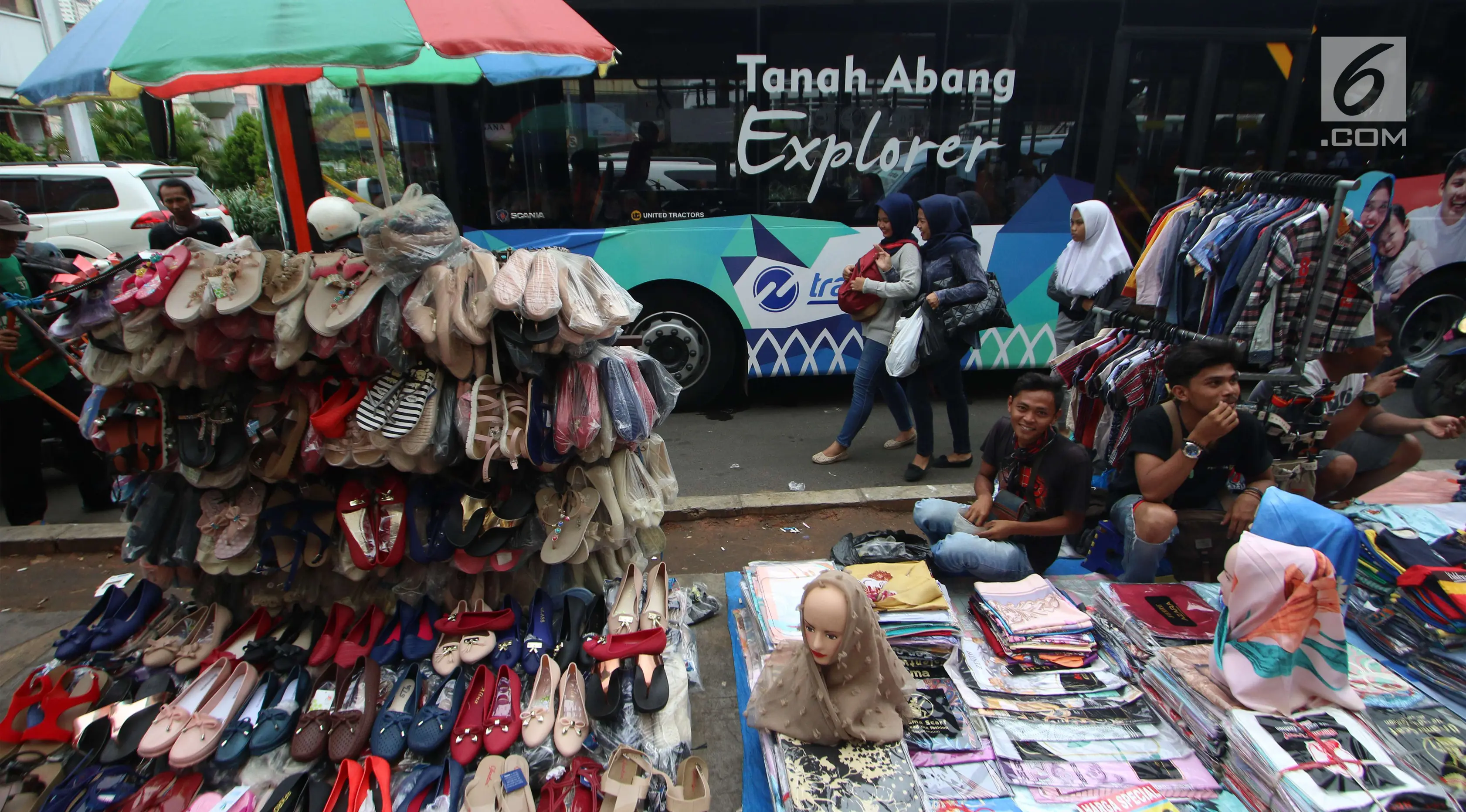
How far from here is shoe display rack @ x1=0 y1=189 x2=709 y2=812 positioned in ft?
6.98

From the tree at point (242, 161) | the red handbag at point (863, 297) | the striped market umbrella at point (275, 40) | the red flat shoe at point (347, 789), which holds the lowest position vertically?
the red flat shoe at point (347, 789)

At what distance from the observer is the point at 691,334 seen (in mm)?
5566

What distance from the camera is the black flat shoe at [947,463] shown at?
4.70 metres

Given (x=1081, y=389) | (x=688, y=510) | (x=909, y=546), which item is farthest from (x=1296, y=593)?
(x=688, y=510)

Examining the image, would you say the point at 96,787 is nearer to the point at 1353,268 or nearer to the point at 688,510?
the point at 688,510

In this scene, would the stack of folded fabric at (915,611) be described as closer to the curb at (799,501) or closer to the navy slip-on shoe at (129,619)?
the curb at (799,501)

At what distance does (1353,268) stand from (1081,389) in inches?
46.6

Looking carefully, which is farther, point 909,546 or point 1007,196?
point 1007,196

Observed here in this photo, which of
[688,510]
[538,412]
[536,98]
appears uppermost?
[536,98]

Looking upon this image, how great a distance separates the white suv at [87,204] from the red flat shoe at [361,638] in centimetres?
840

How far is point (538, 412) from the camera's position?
95.2 inches

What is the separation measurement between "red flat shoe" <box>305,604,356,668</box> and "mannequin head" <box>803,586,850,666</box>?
171cm

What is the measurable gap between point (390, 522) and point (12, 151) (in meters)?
17.6

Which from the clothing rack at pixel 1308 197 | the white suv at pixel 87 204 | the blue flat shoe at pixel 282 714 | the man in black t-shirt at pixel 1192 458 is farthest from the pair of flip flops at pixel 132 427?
the white suv at pixel 87 204
